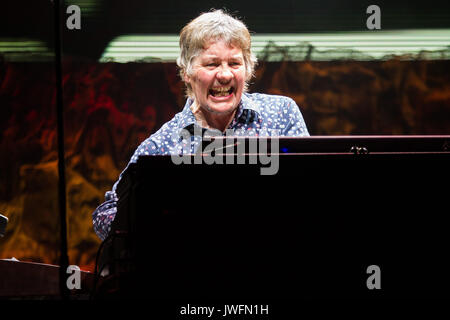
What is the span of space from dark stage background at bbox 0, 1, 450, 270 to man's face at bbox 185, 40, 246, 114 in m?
1.87

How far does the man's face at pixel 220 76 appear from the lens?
194cm

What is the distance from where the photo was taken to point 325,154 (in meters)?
1.12

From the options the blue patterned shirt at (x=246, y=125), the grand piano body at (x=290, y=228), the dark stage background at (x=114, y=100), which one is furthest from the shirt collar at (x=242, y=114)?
the dark stage background at (x=114, y=100)

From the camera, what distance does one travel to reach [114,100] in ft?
12.4

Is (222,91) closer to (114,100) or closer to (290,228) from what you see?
(290,228)

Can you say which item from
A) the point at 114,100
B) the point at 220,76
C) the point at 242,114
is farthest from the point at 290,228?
the point at 114,100

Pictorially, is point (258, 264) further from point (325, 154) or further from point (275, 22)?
point (275, 22)

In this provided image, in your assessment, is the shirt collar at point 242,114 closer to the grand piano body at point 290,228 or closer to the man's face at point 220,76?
the man's face at point 220,76

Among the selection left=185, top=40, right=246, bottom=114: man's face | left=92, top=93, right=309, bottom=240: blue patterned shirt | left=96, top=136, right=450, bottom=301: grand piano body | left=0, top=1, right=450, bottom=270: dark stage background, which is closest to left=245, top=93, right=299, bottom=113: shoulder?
left=92, top=93, right=309, bottom=240: blue patterned shirt

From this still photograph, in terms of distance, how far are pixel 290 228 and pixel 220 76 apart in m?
0.97

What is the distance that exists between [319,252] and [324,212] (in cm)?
9

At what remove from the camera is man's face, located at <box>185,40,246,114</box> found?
194 centimetres

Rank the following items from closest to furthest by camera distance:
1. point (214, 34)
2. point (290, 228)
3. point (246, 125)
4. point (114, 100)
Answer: point (290, 228) < point (214, 34) < point (246, 125) < point (114, 100)

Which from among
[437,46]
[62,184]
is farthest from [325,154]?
[437,46]
